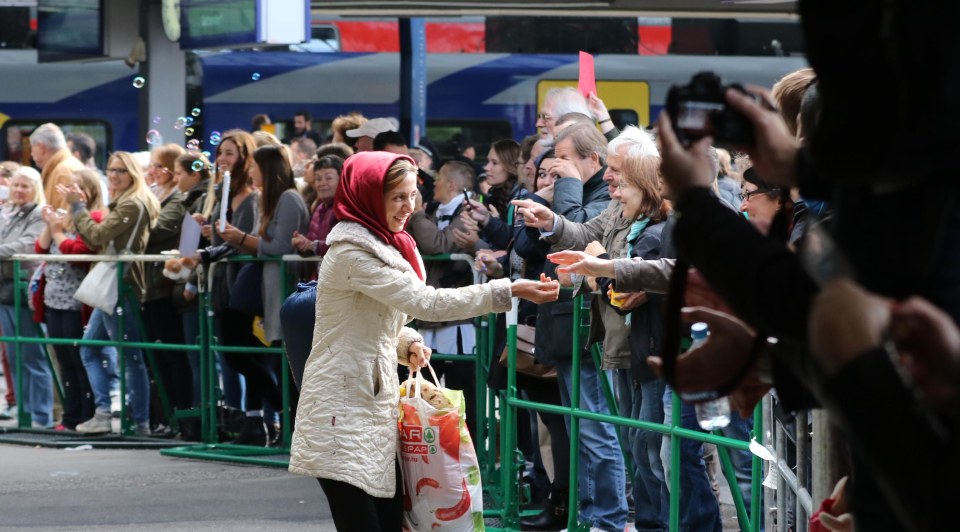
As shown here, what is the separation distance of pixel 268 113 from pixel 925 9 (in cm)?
1742

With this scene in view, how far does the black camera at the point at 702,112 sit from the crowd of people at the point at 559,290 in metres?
0.01

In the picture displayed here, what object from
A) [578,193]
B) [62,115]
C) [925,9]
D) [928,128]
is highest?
[925,9]

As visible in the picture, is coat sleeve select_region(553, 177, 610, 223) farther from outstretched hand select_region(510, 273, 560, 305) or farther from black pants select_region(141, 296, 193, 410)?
black pants select_region(141, 296, 193, 410)

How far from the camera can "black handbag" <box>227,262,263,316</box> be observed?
377 inches

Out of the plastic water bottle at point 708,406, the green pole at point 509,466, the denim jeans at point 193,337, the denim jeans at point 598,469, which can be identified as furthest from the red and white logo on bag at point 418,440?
the denim jeans at point 193,337

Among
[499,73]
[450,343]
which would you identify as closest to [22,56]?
[499,73]

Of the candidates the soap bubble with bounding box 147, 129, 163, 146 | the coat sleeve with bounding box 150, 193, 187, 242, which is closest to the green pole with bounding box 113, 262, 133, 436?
the coat sleeve with bounding box 150, 193, 187, 242

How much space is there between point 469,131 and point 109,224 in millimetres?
9407

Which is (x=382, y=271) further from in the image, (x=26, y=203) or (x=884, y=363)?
(x=26, y=203)

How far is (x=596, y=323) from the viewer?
248 inches

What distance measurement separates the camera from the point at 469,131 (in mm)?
19188

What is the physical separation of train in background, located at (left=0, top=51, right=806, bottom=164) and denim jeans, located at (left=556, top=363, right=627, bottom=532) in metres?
12.2

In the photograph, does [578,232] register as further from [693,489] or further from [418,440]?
[418,440]

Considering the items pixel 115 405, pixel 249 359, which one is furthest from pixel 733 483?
pixel 115 405
